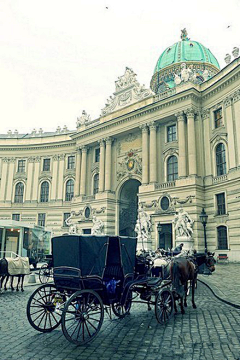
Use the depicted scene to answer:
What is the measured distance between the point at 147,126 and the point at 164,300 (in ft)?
94.2

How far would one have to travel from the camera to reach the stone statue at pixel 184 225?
2714 cm

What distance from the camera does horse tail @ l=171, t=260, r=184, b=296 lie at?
8.12 metres

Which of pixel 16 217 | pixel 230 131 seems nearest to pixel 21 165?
pixel 16 217

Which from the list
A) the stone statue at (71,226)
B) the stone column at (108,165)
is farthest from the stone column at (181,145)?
the stone statue at (71,226)

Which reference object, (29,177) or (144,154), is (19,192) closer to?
(29,177)

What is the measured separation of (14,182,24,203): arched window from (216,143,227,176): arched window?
30.1 m

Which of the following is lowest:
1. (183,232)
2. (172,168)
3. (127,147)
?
(183,232)

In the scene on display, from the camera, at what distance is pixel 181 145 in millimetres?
30953

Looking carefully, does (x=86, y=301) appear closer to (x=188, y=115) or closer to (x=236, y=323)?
(x=236, y=323)

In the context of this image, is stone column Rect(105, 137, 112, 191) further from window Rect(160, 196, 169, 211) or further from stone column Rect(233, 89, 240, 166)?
stone column Rect(233, 89, 240, 166)

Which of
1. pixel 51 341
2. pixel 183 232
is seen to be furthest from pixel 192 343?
pixel 183 232

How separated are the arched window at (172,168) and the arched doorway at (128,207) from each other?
5.53 meters

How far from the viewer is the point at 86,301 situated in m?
6.22

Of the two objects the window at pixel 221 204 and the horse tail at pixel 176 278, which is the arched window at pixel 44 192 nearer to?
the window at pixel 221 204
